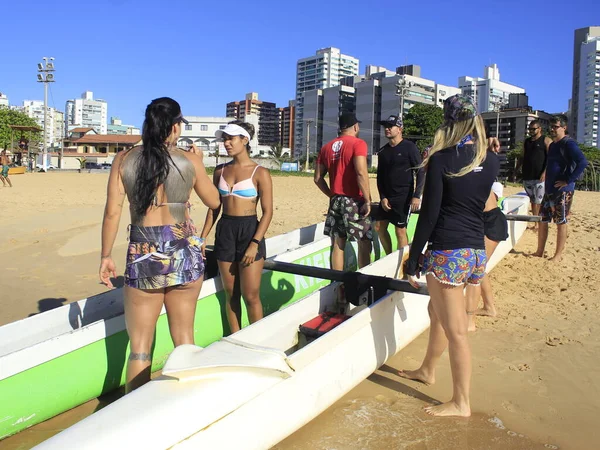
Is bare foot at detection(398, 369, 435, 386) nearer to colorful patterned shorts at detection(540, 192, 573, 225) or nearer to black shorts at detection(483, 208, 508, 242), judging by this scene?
black shorts at detection(483, 208, 508, 242)

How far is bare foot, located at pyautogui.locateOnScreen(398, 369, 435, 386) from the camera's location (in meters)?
3.34

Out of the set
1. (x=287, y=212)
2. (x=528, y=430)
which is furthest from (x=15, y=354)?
(x=287, y=212)

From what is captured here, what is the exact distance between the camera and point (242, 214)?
141 inches

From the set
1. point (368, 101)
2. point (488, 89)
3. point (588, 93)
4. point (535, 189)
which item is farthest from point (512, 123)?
point (535, 189)

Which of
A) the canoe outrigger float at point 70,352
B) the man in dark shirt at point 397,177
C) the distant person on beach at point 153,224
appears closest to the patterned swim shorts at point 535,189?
the man in dark shirt at point 397,177

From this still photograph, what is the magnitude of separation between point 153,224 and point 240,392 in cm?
93

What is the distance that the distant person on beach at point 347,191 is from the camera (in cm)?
468

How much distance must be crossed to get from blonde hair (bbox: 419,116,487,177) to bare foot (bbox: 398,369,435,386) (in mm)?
1427

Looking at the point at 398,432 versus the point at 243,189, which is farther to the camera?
the point at 243,189

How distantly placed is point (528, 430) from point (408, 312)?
1.14 metres

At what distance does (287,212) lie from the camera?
11.8m

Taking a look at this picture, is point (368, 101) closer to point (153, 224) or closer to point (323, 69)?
point (323, 69)

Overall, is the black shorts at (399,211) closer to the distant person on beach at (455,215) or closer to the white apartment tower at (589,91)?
the distant person on beach at (455,215)

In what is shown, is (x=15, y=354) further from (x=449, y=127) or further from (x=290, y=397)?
(x=449, y=127)
